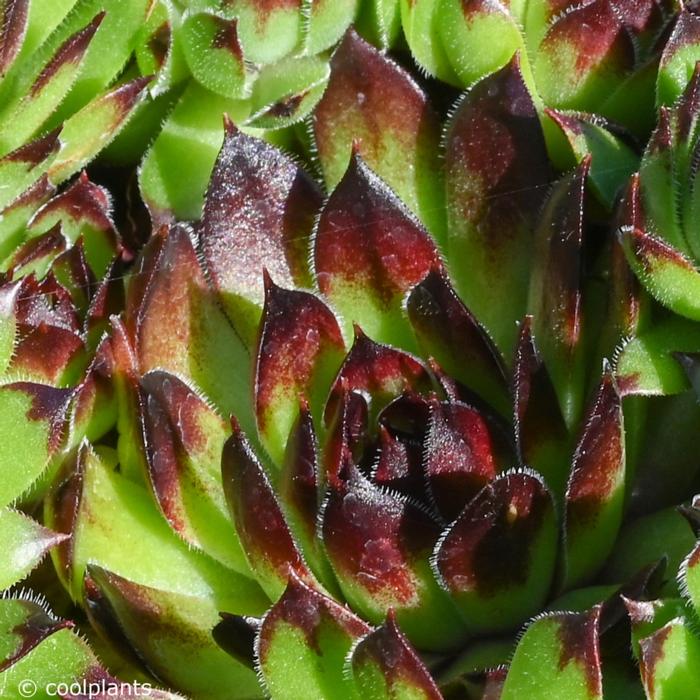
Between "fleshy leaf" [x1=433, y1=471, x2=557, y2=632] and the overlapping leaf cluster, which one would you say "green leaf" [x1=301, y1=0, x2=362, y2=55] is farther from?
"fleshy leaf" [x1=433, y1=471, x2=557, y2=632]

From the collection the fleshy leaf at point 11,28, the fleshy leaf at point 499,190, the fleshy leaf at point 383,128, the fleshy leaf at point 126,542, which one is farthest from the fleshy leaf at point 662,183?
the fleshy leaf at point 11,28

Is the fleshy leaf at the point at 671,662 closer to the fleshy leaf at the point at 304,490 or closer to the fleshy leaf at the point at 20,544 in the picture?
the fleshy leaf at the point at 304,490

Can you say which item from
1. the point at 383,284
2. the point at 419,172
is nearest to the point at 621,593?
the point at 383,284

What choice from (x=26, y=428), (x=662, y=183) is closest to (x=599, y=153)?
(x=662, y=183)

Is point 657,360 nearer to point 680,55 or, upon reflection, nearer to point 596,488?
point 596,488

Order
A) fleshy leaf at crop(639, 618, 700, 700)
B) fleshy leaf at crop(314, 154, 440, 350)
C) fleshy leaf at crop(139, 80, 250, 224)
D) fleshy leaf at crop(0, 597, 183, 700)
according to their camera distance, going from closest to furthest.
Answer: fleshy leaf at crop(639, 618, 700, 700)
fleshy leaf at crop(0, 597, 183, 700)
fleshy leaf at crop(314, 154, 440, 350)
fleshy leaf at crop(139, 80, 250, 224)

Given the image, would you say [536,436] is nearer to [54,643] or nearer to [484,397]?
[484,397]

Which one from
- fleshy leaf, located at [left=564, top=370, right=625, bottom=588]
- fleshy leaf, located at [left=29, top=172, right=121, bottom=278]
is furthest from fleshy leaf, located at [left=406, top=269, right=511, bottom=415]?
fleshy leaf, located at [left=29, top=172, right=121, bottom=278]
